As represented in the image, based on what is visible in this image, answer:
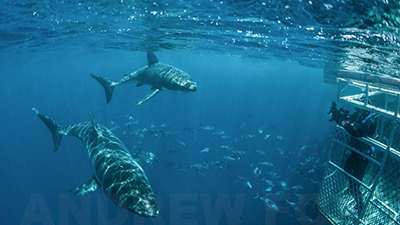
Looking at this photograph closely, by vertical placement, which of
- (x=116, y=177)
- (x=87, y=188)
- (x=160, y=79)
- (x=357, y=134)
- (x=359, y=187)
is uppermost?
(x=357, y=134)

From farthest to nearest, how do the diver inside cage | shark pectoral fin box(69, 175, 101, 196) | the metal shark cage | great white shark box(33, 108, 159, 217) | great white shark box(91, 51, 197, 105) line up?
1. great white shark box(91, 51, 197, 105)
2. shark pectoral fin box(69, 175, 101, 196)
3. the diver inside cage
4. the metal shark cage
5. great white shark box(33, 108, 159, 217)

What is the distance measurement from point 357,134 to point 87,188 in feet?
22.8

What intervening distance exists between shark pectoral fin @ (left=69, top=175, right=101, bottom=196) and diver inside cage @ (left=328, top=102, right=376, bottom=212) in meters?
6.61

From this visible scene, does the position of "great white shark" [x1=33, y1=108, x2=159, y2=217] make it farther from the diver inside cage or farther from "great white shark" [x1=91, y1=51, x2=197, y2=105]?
the diver inside cage

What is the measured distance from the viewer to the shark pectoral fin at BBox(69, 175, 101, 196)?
234 inches

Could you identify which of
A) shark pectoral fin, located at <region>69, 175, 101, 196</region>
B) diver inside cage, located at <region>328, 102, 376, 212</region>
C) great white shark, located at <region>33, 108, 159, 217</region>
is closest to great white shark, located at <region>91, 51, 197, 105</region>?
great white shark, located at <region>33, 108, 159, 217</region>

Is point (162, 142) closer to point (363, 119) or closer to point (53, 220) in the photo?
point (53, 220)

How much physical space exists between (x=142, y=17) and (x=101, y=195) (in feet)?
50.1

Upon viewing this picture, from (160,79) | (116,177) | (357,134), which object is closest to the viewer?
(357,134)

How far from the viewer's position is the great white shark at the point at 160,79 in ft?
32.2

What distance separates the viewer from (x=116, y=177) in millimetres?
5836

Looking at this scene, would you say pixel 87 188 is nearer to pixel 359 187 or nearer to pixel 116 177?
pixel 116 177

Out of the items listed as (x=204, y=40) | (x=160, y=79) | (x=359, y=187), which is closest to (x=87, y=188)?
(x=160, y=79)

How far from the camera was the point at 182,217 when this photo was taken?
16156 mm
